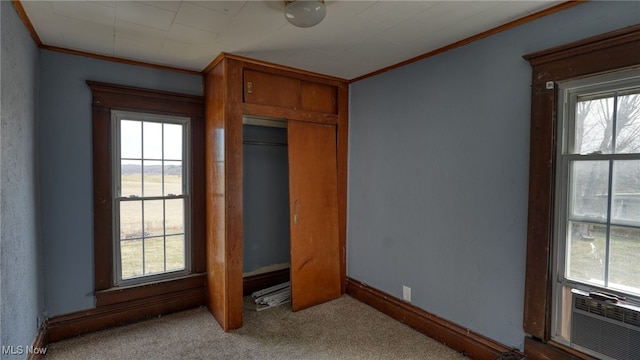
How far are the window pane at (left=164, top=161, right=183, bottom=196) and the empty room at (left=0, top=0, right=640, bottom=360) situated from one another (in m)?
0.02

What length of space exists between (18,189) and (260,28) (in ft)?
6.14

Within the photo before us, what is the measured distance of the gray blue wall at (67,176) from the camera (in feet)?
8.81

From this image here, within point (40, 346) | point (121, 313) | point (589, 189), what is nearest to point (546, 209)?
point (589, 189)

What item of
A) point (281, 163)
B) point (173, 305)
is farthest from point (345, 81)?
point (173, 305)

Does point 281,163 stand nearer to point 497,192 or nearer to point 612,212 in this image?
point 497,192

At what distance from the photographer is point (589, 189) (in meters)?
1.96

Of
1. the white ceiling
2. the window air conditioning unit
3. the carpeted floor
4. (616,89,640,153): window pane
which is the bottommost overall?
the carpeted floor

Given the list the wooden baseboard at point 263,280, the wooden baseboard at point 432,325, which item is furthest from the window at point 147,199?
the wooden baseboard at point 432,325

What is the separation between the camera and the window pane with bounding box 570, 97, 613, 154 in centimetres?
189

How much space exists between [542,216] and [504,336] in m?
0.91

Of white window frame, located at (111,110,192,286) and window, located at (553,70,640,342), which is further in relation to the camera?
white window frame, located at (111,110,192,286)

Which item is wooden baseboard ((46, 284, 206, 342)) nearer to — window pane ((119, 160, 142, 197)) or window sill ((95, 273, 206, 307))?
window sill ((95, 273, 206, 307))

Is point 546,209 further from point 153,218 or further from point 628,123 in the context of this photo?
point 153,218

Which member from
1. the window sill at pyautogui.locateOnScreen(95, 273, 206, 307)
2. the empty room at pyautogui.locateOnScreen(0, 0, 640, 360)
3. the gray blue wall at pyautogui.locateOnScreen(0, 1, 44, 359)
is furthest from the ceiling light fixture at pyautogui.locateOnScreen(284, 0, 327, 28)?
the window sill at pyautogui.locateOnScreen(95, 273, 206, 307)
